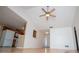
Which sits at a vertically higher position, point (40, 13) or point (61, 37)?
point (40, 13)

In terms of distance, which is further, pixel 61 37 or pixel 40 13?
pixel 61 37

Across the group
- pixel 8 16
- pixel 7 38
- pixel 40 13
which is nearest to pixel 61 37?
pixel 40 13

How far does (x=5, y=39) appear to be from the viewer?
4348 millimetres

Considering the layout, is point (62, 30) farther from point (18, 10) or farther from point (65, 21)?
point (18, 10)

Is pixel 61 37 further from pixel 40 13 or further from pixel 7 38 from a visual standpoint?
pixel 7 38

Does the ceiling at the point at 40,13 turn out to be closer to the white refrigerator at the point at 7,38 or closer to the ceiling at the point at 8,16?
the ceiling at the point at 8,16

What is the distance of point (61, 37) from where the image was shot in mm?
6277

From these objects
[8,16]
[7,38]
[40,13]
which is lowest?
[7,38]

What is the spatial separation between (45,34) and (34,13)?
3.33 metres
